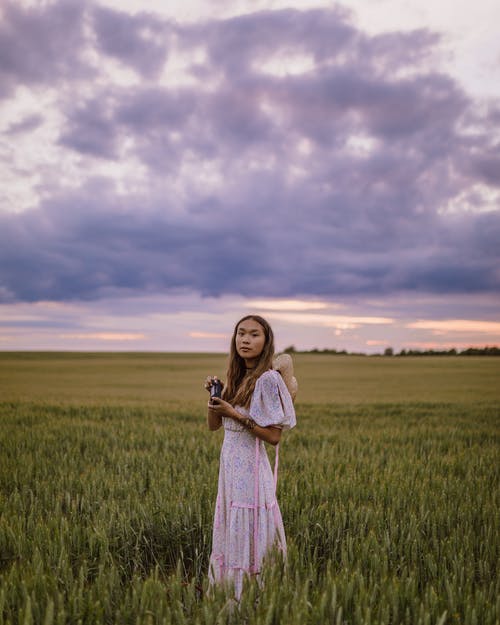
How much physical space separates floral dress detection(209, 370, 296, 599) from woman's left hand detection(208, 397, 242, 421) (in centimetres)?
11

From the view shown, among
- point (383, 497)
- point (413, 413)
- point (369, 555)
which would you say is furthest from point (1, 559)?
point (413, 413)

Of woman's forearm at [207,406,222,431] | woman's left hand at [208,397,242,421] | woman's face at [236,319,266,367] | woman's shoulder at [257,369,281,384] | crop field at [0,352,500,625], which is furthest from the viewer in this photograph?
woman's forearm at [207,406,222,431]

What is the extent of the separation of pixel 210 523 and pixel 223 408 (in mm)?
2165

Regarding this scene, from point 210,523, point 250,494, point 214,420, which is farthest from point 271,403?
point 210,523

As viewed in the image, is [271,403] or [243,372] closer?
[271,403]

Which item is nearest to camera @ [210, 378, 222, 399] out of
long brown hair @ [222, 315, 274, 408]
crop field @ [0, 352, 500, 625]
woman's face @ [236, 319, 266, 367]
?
long brown hair @ [222, 315, 274, 408]

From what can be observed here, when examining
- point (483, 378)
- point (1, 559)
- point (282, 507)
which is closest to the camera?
point (1, 559)

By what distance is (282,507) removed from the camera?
18.0 feet

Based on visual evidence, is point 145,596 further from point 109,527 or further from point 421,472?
point 421,472

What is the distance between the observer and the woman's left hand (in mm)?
3563

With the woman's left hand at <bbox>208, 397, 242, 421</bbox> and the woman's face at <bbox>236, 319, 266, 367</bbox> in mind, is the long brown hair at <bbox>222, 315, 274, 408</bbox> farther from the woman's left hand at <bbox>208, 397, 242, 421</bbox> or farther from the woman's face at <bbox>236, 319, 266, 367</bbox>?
the woman's left hand at <bbox>208, 397, 242, 421</bbox>

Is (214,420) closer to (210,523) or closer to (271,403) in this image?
(271,403)

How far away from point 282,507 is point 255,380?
234 cm

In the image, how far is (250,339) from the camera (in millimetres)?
3777
